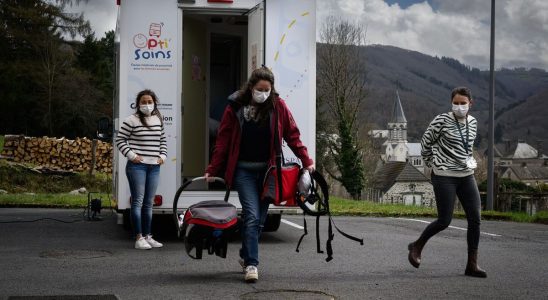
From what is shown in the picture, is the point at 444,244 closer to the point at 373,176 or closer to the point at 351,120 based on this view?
the point at 351,120

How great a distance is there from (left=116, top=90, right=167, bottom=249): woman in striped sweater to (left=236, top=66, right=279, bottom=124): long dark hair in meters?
2.43

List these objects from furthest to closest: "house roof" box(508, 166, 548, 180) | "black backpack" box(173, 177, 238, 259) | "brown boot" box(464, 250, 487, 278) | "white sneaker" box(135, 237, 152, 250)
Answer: "house roof" box(508, 166, 548, 180) → "white sneaker" box(135, 237, 152, 250) → "brown boot" box(464, 250, 487, 278) → "black backpack" box(173, 177, 238, 259)

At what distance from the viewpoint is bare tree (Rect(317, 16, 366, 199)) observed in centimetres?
5412

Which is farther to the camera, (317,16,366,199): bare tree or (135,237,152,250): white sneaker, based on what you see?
(317,16,366,199): bare tree

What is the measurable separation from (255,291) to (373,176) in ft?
184

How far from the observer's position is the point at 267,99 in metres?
6.99

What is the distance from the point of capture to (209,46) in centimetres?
1280

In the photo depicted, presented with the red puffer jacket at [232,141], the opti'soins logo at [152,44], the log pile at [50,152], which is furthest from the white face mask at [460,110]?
the log pile at [50,152]

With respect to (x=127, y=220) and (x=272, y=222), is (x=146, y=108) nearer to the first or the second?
(x=127, y=220)

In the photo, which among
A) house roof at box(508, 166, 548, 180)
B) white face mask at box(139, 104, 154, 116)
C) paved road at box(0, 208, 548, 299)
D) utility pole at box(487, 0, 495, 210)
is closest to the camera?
paved road at box(0, 208, 548, 299)

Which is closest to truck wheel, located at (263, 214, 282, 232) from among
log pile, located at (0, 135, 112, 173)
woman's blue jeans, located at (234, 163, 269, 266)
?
woman's blue jeans, located at (234, 163, 269, 266)

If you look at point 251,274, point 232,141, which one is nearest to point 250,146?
point 232,141

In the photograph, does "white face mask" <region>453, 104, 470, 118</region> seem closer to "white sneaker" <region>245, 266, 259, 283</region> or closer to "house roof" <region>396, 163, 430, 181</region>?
"white sneaker" <region>245, 266, 259, 283</region>

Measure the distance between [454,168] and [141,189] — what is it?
358 cm
